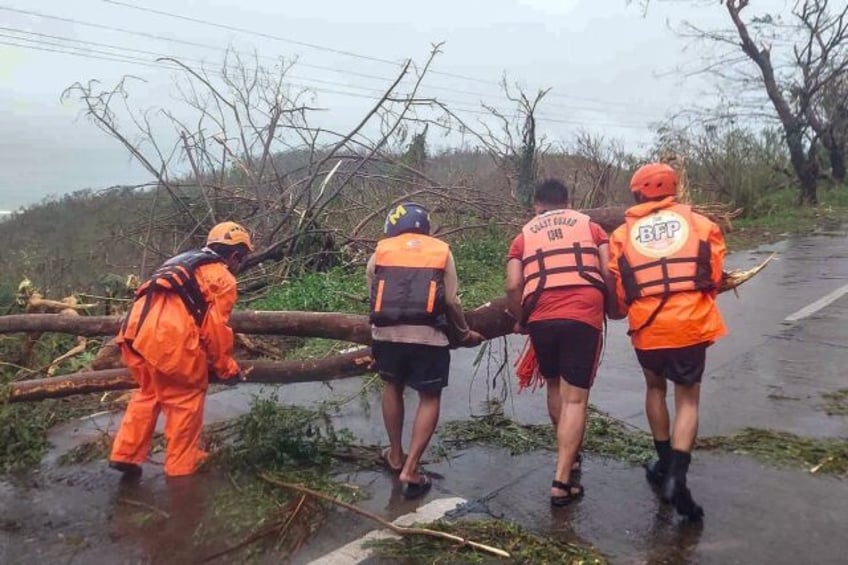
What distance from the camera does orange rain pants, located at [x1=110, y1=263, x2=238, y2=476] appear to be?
4.54 metres

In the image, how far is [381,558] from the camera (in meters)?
3.72

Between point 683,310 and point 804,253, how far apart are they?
1159cm

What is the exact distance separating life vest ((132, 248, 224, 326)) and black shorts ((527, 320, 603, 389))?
6.22ft

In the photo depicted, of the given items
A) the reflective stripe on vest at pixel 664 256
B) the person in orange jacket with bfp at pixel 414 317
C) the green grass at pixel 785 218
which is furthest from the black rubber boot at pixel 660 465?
the green grass at pixel 785 218

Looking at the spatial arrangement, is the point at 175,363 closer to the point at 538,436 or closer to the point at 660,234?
the point at 538,436

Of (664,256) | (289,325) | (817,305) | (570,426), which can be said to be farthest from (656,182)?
(817,305)

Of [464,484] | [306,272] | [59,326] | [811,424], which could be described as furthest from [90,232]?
[811,424]

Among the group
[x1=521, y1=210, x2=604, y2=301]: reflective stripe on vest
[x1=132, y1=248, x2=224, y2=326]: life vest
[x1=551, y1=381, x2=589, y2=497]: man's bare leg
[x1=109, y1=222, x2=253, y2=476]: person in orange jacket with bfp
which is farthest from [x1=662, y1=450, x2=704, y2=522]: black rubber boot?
[x1=132, y1=248, x2=224, y2=326]: life vest

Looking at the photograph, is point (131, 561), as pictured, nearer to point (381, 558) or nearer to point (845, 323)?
point (381, 558)

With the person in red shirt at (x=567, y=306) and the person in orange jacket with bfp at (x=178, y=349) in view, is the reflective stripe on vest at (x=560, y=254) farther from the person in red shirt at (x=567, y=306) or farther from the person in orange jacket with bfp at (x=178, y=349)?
the person in orange jacket with bfp at (x=178, y=349)

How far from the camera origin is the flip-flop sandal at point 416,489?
4.42 m

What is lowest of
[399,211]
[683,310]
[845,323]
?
[845,323]

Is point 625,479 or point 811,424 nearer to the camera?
point 625,479

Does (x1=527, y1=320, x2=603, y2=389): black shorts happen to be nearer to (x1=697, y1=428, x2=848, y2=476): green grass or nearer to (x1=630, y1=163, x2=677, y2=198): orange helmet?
(x1=630, y1=163, x2=677, y2=198): orange helmet
